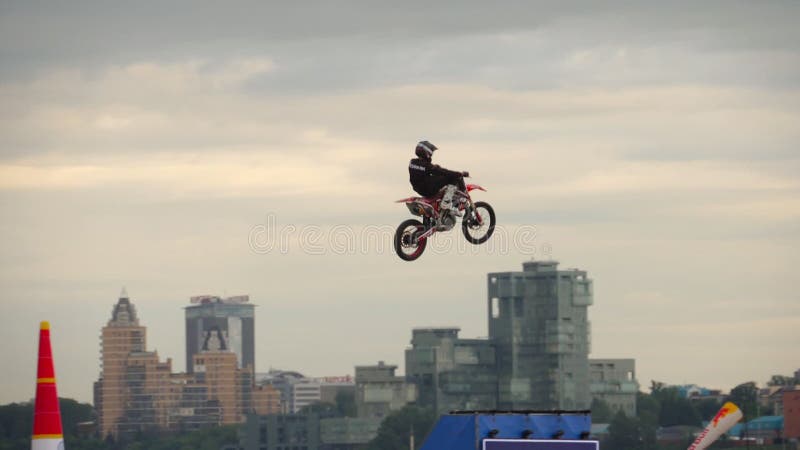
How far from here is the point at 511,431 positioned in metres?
44.5

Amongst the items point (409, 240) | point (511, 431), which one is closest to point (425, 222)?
point (409, 240)

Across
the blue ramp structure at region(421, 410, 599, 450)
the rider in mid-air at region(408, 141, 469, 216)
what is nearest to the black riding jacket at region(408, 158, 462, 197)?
the rider in mid-air at region(408, 141, 469, 216)

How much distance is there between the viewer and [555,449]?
44750mm

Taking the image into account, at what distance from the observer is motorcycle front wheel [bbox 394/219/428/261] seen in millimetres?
58219

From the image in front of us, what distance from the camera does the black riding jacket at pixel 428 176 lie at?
2279 inches

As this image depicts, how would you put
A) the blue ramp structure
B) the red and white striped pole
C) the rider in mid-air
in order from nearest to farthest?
the blue ramp structure
the red and white striped pole
the rider in mid-air

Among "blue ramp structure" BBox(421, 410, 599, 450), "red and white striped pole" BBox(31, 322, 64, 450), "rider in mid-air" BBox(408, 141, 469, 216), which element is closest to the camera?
"blue ramp structure" BBox(421, 410, 599, 450)

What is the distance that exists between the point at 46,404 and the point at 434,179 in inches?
581

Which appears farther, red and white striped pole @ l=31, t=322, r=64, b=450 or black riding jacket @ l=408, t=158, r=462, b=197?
black riding jacket @ l=408, t=158, r=462, b=197

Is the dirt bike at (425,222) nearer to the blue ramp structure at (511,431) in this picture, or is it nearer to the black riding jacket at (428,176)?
the black riding jacket at (428,176)

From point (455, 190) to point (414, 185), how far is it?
4.79 ft

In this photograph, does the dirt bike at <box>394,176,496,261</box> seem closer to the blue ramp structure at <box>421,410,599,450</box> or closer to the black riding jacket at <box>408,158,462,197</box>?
the black riding jacket at <box>408,158,462,197</box>

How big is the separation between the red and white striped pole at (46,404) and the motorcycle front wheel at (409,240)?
1213 cm

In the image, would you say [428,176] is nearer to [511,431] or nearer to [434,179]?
[434,179]
